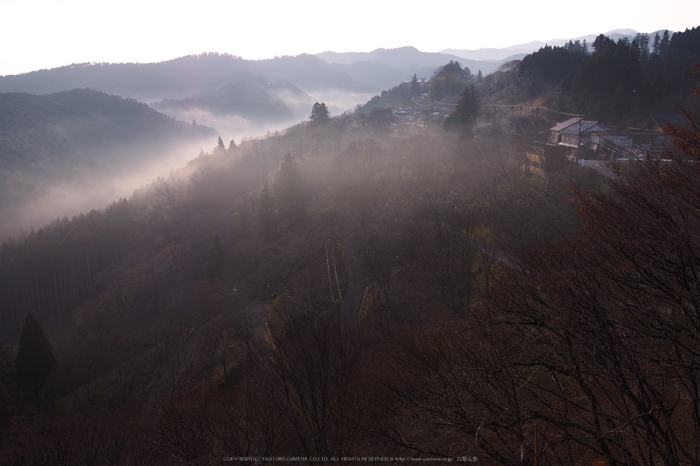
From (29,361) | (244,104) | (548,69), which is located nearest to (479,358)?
(29,361)

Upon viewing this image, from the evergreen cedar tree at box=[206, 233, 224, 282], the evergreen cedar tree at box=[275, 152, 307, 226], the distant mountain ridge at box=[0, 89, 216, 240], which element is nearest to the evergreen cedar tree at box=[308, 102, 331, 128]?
the evergreen cedar tree at box=[275, 152, 307, 226]

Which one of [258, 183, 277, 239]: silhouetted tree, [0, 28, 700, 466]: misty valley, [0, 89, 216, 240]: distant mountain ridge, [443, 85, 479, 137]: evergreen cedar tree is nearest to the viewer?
[0, 28, 700, 466]: misty valley

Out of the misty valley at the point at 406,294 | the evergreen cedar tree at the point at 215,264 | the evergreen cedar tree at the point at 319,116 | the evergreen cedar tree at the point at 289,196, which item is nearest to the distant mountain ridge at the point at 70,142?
the misty valley at the point at 406,294

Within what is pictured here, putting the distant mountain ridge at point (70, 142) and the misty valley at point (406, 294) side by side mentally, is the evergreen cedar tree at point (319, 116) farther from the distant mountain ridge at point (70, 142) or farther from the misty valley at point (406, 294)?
the distant mountain ridge at point (70, 142)

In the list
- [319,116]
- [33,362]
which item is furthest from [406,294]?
[319,116]

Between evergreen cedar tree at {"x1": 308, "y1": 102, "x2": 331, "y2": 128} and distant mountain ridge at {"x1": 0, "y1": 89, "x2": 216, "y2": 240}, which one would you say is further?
distant mountain ridge at {"x1": 0, "y1": 89, "x2": 216, "y2": 240}

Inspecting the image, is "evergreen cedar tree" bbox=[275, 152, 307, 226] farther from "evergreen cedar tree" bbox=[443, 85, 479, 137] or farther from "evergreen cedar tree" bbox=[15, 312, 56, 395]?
"evergreen cedar tree" bbox=[15, 312, 56, 395]

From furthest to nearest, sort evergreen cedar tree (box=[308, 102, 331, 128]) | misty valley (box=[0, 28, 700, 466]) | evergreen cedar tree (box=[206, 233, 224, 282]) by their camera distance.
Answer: evergreen cedar tree (box=[308, 102, 331, 128]) < evergreen cedar tree (box=[206, 233, 224, 282]) < misty valley (box=[0, 28, 700, 466])
